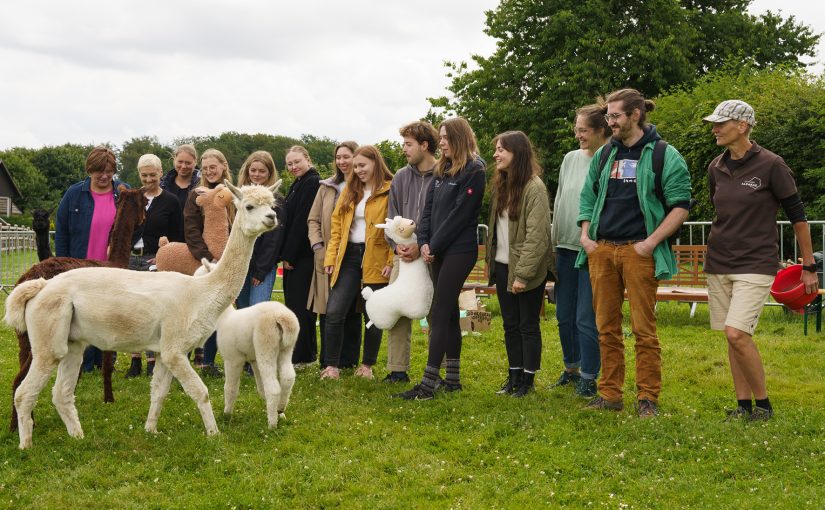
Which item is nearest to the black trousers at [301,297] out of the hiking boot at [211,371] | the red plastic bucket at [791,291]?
the hiking boot at [211,371]

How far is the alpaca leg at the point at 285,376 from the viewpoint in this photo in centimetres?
629

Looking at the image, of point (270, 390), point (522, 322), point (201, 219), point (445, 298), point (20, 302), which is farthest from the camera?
point (201, 219)

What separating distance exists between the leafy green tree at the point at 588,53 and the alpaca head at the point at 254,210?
23.5 meters

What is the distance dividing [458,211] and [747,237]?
8.11 ft

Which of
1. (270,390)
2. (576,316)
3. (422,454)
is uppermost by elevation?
(576,316)

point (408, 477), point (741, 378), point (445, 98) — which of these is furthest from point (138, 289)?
point (445, 98)

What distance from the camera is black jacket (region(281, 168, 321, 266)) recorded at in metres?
8.44

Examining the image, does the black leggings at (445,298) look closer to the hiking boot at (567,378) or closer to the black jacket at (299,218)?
the hiking boot at (567,378)

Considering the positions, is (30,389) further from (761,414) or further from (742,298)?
(761,414)

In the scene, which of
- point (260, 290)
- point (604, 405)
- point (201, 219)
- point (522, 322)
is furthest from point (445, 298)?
point (201, 219)

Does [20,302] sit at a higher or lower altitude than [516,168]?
lower

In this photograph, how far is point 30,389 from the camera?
5.56 metres

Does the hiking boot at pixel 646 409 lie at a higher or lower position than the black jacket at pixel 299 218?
lower

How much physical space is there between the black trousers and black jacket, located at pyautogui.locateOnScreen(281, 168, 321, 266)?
0.33ft
